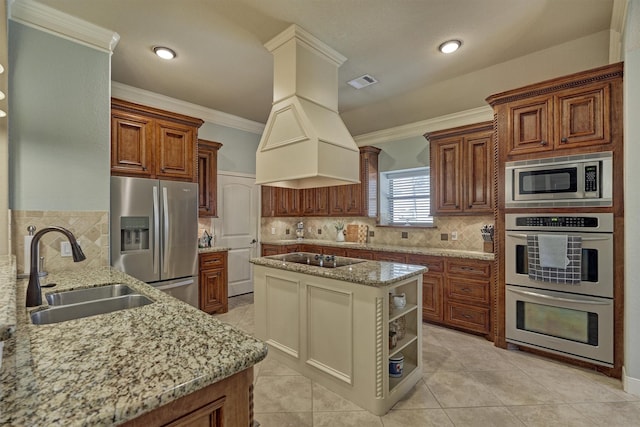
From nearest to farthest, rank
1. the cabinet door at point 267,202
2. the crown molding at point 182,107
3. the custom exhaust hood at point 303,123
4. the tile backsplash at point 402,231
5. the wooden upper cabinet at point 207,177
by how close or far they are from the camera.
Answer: the custom exhaust hood at point 303,123 < the crown molding at point 182,107 < the tile backsplash at point 402,231 < the wooden upper cabinet at point 207,177 < the cabinet door at point 267,202

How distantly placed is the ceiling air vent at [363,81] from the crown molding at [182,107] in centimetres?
230

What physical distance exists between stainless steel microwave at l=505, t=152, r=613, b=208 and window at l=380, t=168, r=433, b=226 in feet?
5.08

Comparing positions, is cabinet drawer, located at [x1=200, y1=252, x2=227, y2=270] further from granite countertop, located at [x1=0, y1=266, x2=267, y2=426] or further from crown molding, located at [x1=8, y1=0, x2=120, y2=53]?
granite countertop, located at [x1=0, y1=266, x2=267, y2=426]

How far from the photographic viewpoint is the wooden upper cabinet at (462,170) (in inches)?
145

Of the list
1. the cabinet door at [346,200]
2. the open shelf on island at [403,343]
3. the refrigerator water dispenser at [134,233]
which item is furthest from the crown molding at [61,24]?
the cabinet door at [346,200]

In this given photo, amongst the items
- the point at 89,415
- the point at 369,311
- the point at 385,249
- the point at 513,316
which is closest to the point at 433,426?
the point at 369,311

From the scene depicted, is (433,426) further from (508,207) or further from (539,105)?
(539,105)

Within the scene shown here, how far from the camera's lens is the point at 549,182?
2.82m

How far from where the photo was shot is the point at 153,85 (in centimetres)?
383

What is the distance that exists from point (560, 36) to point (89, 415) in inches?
156

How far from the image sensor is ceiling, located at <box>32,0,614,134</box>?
2350 millimetres

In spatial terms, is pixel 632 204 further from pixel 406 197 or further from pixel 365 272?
pixel 406 197

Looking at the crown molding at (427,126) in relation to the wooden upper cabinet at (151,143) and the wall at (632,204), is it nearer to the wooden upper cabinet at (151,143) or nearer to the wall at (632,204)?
the wall at (632,204)

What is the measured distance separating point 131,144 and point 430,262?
380cm
